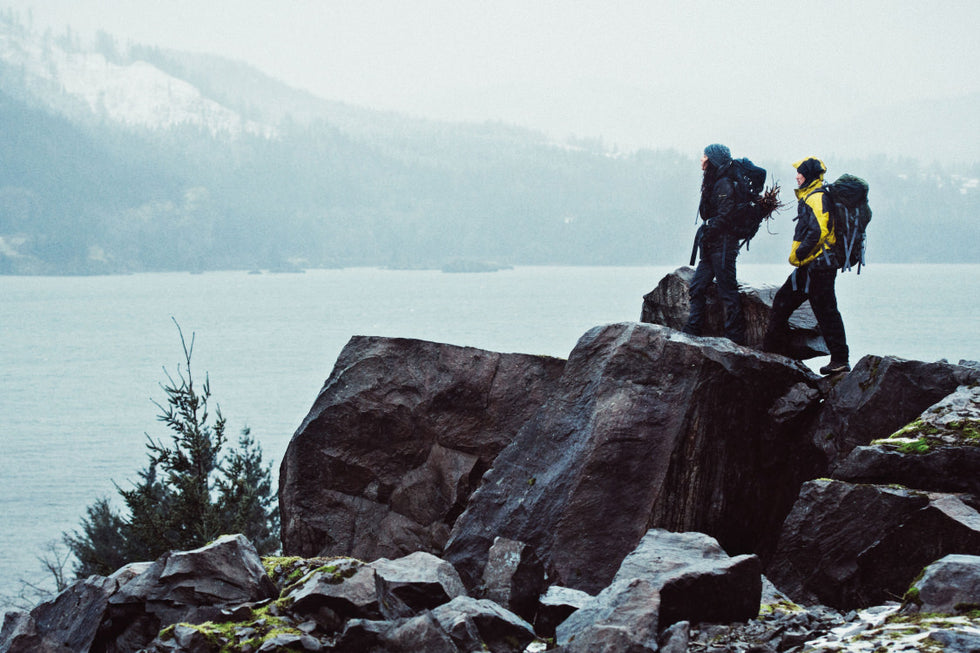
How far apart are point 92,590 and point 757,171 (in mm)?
8786

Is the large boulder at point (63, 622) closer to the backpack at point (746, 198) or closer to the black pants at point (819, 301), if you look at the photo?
the black pants at point (819, 301)

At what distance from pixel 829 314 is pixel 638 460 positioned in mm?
3651

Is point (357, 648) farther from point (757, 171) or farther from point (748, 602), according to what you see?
point (757, 171)

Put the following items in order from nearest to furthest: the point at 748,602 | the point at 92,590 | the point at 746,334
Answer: the point at 748,602, the point at 92,590, the point at 746,334

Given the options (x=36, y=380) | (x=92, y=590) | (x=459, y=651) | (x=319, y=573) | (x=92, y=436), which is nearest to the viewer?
(x=459, y=651)

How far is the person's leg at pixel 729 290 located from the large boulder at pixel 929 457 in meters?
3.65

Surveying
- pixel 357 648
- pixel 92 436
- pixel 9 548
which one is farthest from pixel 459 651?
pixel 92 436

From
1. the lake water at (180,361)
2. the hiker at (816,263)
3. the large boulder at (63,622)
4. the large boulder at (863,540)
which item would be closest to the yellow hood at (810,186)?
the hiker at (816,263)

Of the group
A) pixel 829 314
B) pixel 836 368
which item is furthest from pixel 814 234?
pixel 836 368

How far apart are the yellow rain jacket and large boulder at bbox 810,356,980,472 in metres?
1.52

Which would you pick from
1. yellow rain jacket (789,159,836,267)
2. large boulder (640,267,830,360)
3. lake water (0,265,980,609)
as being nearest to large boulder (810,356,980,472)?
yellow rain jacket (789,159,836,267)

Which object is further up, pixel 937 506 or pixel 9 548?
pixel 937 506

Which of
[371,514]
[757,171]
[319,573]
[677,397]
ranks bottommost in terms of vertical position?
[371,514]

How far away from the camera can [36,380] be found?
13075 cm
